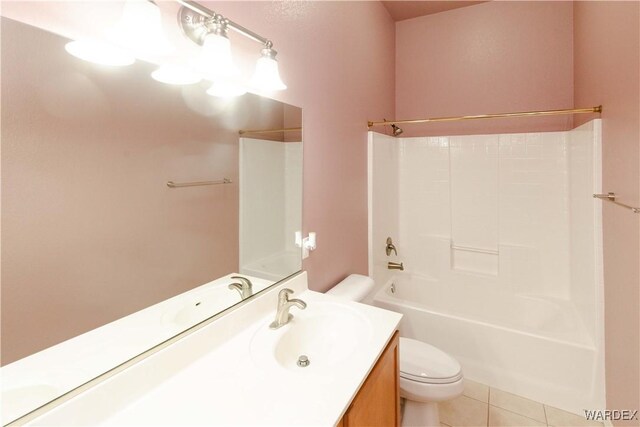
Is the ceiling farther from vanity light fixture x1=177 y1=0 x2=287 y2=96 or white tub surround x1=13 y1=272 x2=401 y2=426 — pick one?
white tub surround x1=13 y1=272 x2=401 y2=426

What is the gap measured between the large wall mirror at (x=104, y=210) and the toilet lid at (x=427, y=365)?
0.97 metres

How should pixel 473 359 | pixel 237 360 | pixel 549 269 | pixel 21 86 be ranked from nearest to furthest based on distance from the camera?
pixel 21 86 < pixel 237 360 < pixel 473 359 < pixel 549 269

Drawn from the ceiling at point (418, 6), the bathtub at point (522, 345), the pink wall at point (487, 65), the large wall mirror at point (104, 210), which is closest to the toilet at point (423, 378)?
the bathtub at point (522, 345)

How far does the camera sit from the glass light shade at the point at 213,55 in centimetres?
99

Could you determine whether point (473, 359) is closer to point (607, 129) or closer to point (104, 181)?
point (607, 129)

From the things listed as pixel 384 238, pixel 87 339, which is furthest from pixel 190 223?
pixel 384 238

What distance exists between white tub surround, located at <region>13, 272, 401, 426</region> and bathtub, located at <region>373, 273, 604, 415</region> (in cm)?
125

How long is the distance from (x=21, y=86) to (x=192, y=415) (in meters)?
0.82

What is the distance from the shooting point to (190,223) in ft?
3.48

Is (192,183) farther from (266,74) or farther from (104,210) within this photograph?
(266,74)

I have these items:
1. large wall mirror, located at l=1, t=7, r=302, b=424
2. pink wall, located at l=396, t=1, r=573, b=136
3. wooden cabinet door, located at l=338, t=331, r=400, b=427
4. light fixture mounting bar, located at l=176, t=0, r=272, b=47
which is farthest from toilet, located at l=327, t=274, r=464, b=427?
pink wall, located at l=396, t=1, r=573, b=136

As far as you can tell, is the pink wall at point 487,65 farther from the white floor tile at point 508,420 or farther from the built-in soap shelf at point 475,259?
the white floor tile at point 508,420

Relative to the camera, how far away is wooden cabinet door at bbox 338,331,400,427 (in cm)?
88

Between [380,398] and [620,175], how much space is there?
1639mm
